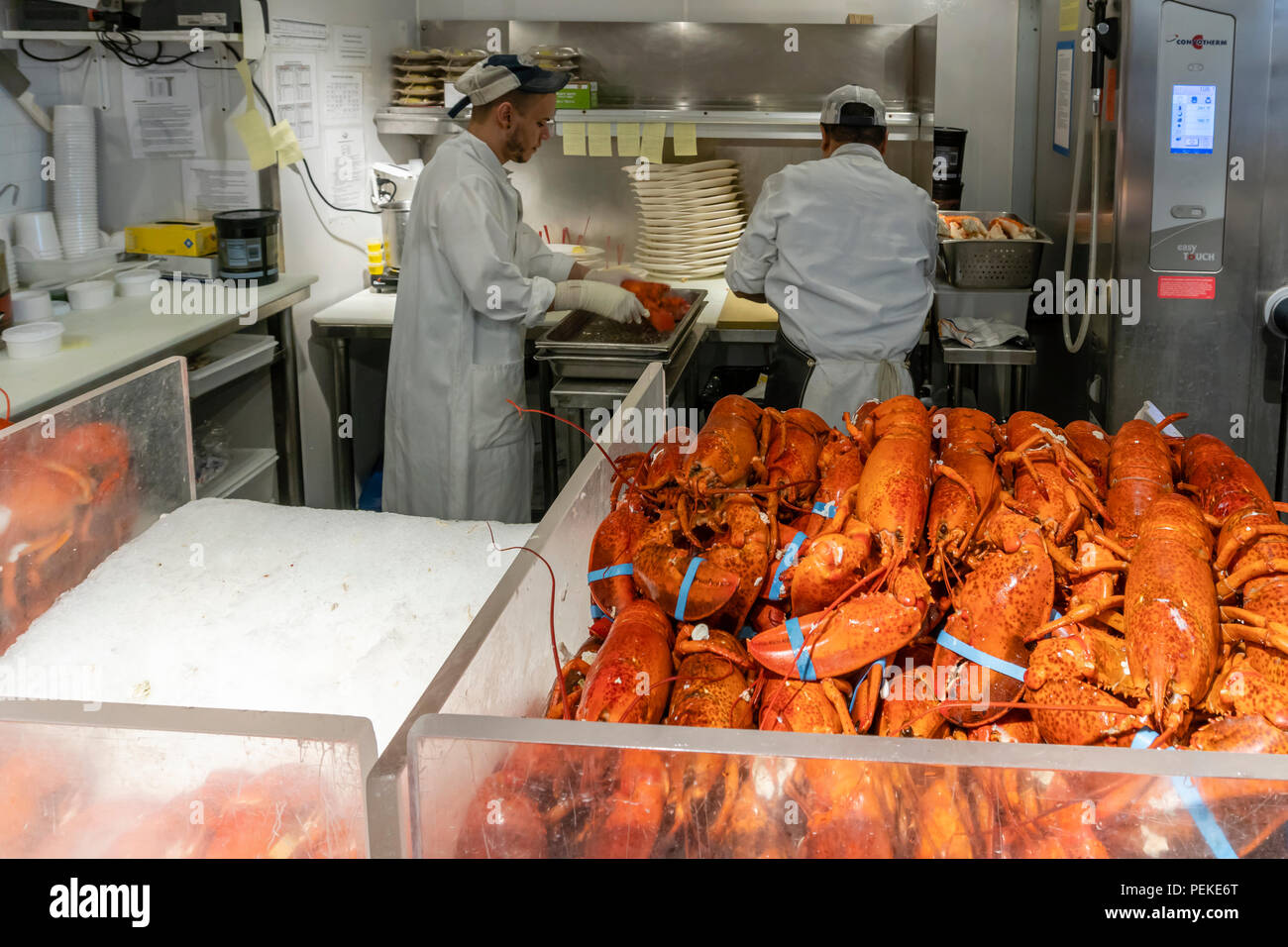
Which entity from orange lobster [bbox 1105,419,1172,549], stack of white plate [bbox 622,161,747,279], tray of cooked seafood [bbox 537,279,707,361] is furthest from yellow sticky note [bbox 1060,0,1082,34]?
orange lobster [bbox 1105,419,1172,549]

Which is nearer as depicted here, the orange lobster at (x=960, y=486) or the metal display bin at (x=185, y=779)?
the metal display bin at (x=185, y=779)

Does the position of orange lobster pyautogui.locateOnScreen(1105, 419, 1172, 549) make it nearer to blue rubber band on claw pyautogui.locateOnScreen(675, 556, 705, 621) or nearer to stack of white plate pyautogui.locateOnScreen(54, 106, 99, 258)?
blue rubber band on claw pyautogui.locateOnScreen(675, 556, 705, 621)

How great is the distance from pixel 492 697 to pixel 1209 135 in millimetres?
2684

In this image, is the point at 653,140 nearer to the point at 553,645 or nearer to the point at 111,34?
the point at 111,34

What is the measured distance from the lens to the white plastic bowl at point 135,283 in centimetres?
362

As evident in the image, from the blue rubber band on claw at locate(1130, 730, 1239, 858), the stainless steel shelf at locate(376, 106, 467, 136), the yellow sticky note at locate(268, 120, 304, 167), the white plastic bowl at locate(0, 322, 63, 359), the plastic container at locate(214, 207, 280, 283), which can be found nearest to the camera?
the blue rubber band on claw at locate(1130, 730, 1239, 858)

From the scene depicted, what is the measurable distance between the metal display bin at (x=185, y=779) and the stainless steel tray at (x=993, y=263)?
3.33m

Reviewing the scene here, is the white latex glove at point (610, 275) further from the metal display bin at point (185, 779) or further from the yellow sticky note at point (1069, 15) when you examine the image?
the metal display bin at point (185, 779)

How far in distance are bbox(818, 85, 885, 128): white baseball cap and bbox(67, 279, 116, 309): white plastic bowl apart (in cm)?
226

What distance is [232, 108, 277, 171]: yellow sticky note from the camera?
152 inches

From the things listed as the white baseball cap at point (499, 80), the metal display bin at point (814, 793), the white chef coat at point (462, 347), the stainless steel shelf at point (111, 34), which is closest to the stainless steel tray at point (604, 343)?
the white chef coat at point (462, 347)

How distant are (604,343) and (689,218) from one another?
A: 135cm
